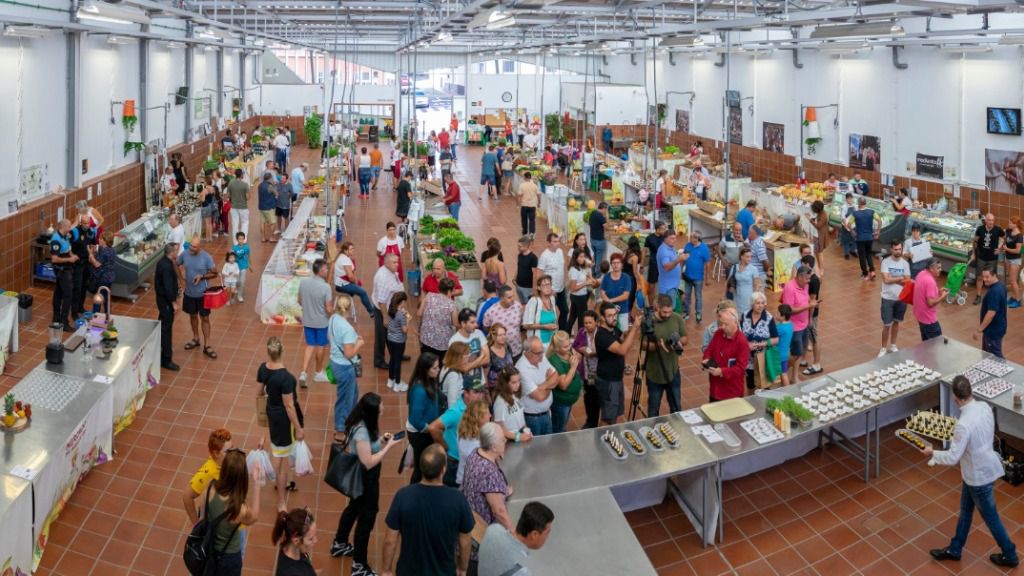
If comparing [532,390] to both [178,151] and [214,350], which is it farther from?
[178,151]

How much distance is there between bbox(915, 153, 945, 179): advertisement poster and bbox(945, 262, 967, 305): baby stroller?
15.9ft

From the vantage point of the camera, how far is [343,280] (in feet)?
31.5

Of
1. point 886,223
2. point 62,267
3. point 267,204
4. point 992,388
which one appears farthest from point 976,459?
point 267,204

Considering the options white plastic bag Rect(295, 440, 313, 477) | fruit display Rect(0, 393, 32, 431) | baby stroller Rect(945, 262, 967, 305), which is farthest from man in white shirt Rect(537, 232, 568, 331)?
baby stroller Rect(945, 262, 967, 305)

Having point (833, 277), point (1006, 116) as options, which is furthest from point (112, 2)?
point (1006, 116)

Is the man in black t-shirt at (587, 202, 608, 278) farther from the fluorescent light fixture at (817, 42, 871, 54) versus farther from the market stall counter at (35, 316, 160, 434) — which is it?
the fluorescent light fixture at (817, 42, 871, 54)

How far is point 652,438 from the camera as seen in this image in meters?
6.03

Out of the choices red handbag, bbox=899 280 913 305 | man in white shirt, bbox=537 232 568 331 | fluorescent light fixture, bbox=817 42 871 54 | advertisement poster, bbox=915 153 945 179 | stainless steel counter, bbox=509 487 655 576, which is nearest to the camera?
stainless steel counter, bbox=509 487 655 576

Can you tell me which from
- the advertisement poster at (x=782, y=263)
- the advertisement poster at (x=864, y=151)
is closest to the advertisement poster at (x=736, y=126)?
the advertisement poster at (x=864, y=151)

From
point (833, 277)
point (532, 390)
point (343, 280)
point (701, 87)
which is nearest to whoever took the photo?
point (532, 390)

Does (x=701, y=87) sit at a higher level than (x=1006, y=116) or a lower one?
higher

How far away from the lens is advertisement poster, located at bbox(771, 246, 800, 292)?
497 inches

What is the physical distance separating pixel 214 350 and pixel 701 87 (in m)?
21.2

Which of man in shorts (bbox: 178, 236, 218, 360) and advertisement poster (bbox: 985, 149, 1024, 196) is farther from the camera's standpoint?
advertisement poster (bbox: 985, 149, 1024, 196)
